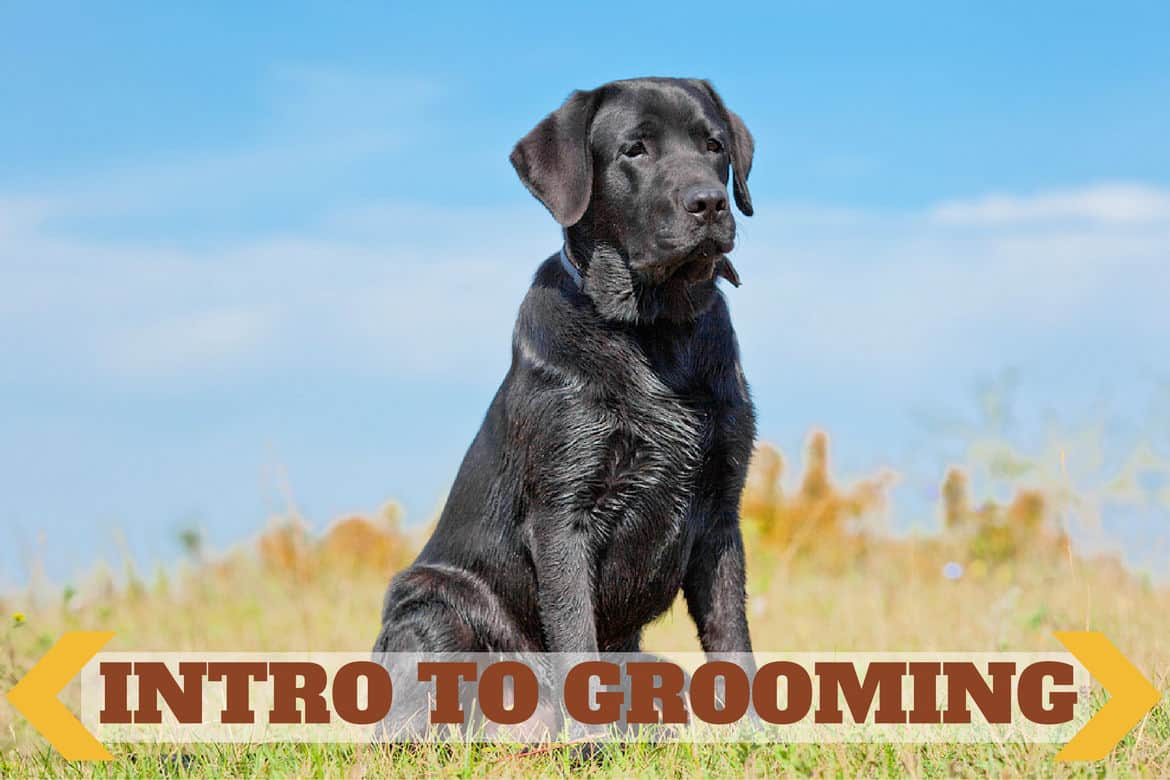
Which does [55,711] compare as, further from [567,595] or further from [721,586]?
[721,586]

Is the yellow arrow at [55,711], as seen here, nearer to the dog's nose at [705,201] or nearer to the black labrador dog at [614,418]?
the black labrador dog at [614,418]

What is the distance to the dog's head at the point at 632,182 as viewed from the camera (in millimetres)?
3996

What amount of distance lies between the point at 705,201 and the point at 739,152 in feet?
2.15

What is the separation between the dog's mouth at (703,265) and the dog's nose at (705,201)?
0.08 metres

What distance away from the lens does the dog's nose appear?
386 centimetres

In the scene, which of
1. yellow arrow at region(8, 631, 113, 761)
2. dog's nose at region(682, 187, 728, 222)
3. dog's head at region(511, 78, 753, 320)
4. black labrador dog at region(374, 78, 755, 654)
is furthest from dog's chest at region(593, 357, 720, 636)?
yellow arrow at region(8, 631, 113, 761)

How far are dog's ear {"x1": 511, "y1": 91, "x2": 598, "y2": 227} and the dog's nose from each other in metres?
0.40

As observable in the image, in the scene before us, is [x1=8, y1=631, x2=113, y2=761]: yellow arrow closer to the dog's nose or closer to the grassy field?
the grassy field

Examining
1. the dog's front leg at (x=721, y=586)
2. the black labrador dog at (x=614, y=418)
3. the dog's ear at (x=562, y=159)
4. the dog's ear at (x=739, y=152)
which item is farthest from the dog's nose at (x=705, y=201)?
the dog's front leg at (x=721, y=586)

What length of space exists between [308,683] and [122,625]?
16.4 ft

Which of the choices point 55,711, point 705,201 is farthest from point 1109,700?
point 55,711

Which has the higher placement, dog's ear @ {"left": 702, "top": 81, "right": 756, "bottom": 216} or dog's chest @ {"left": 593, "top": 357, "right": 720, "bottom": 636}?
dog's ear @ {"left": 702, "top": 81, "right": 756, "bottom": 216}

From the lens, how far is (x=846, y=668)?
15.3ft

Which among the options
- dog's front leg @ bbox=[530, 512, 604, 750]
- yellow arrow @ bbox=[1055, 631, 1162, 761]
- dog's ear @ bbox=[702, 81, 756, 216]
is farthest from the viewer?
dog's ear @ bbox=[702, 81, 756, 216]
